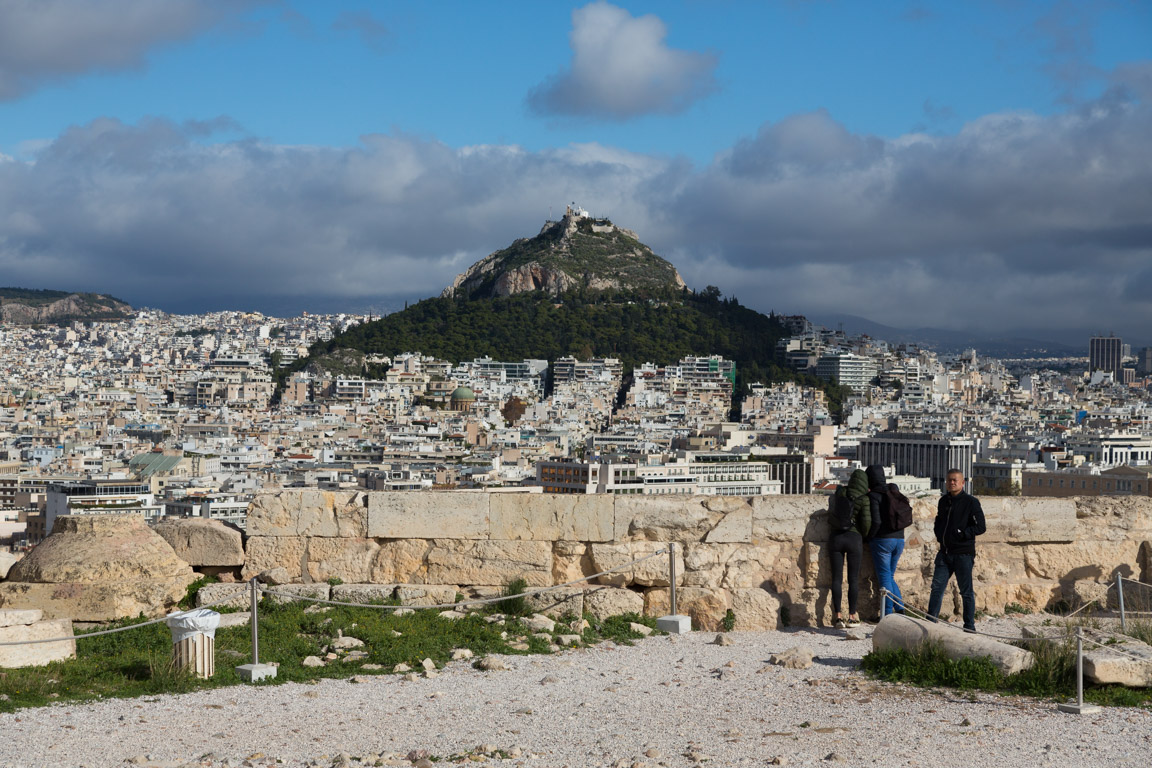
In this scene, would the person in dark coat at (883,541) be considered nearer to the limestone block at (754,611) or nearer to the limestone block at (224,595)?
the limestone block at (754,611)

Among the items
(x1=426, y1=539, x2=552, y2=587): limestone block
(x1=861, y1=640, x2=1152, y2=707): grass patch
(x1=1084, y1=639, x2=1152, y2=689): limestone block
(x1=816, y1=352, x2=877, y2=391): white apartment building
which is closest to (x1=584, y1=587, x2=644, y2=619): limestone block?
(x1=426, y1=539, x2=552, y2=587): limestone block

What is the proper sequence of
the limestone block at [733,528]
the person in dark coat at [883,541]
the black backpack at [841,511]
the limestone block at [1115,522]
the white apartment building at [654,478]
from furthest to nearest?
the white apartment building at [654,478] → the limestone block at [1115,522] → the limestone block at [733,528] → the black backpack at [841,511] → the person in dark coat at [883,541]

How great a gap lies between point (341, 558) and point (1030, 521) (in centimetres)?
410

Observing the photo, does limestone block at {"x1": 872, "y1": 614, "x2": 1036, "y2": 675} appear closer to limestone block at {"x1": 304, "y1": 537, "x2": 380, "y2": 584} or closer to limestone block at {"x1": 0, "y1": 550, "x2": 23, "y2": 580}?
limestone block at {"x1": 304, "y1": 537, "x2": 380, "y2": 584}

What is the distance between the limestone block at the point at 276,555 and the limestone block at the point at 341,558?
0.05m

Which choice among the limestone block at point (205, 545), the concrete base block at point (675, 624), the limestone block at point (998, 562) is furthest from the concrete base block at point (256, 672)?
the limestone block at point (998, 562)

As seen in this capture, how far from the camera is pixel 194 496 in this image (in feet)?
181

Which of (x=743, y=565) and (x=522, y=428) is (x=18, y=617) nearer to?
(x=743, y=565)

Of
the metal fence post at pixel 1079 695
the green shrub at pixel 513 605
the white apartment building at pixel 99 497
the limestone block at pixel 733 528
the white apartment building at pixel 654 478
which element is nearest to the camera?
the metal fence post at pixel 1079 695

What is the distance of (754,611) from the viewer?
714 centimetres

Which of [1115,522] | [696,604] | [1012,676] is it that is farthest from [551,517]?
[1115,522]

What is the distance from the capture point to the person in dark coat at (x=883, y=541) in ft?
23.4

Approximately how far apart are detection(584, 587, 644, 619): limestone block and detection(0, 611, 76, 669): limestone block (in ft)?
8.68

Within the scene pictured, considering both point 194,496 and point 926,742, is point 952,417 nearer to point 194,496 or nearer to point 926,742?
point 194,496
